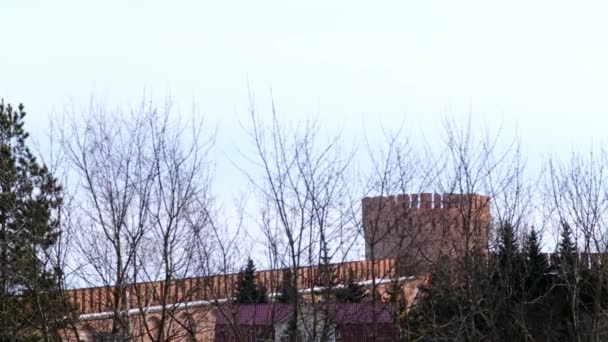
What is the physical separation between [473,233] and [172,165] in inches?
182

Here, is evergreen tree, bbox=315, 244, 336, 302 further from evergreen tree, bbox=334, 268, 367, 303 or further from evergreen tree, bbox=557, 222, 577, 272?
evergreen tree, bbox=557, 222, 577, 272

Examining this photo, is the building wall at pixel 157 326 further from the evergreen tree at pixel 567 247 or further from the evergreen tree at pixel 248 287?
the evergreen tree at pixel 567 247

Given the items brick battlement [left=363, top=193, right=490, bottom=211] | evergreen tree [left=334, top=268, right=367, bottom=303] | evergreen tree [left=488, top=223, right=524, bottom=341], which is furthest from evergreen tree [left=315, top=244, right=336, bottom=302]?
evergreen tree [left=488, top=223, right=524, bottom=341]

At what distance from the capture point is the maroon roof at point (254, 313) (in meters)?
9.36

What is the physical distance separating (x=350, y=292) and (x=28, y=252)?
3.62 m

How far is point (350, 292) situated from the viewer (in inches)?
426

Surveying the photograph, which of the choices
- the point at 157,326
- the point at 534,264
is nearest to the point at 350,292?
the point at 157,326

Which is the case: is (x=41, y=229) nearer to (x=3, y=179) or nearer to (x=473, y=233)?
(x=3, y=179)

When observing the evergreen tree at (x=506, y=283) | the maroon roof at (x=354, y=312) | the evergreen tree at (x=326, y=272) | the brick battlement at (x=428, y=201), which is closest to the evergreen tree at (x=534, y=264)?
the evergreen tree at (x=506, y=283)

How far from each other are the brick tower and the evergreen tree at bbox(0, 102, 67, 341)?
347 centimetres

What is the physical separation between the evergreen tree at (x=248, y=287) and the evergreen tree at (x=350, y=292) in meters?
0.79

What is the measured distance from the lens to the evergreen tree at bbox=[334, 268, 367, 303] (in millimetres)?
10078

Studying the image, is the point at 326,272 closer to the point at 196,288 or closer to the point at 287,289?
the point at 287,289

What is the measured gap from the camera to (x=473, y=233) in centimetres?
1294
